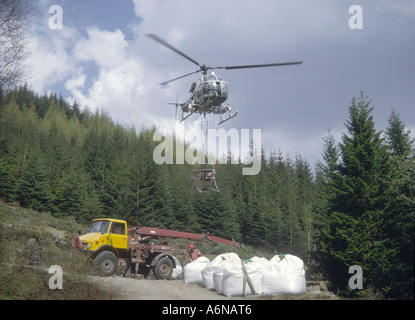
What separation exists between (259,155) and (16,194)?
44209 millimetres

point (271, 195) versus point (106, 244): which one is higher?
point (271, 195)

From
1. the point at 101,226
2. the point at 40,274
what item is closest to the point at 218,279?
the point at 40,274

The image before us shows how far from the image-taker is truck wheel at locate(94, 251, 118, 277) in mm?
13562

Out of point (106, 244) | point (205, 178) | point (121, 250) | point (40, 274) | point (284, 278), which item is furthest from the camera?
point (205, 178)

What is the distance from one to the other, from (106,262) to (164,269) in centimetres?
288

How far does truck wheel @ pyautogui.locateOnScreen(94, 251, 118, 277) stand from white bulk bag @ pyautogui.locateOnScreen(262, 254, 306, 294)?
678cm

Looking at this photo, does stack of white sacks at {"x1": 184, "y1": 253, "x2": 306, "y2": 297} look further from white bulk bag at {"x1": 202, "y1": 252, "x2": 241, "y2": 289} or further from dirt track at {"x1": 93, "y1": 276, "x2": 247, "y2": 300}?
white bulk bag at {"x1": 202, "y1": 252, "x2": 241, "y2": 289}

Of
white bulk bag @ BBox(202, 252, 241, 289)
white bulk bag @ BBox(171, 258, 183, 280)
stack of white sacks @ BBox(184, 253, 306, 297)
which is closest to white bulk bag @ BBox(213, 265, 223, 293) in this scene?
stack of white sacks @ BBox(184, 253, 306, 297)

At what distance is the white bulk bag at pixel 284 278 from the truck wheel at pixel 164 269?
20.8 feet

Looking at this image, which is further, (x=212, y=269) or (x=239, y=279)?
(x=212, y=269)

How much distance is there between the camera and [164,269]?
51.3 feet

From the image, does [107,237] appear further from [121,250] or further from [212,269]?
[212,269]

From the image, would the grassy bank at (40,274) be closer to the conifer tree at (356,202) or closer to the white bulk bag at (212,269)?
the white bulk bag at (212,269)
